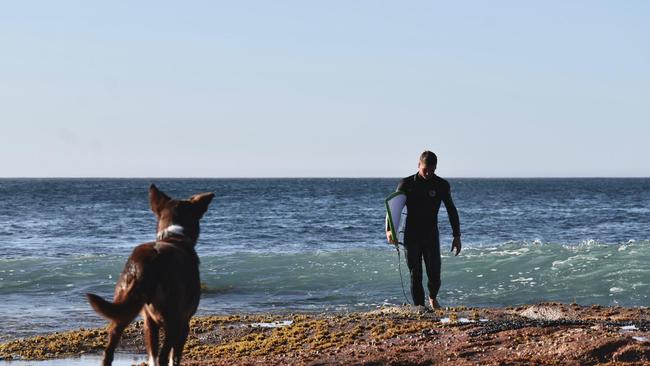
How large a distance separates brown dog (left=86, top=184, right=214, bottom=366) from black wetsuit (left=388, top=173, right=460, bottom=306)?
5.27 metres

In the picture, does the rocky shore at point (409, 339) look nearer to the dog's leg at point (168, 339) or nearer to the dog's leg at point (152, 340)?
the dog's leg at point (152, 340)

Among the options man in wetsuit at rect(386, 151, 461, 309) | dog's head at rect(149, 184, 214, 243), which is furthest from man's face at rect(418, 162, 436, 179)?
dog's head at rect(149, 184, 214, 243)

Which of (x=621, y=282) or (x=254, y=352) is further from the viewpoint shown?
(x=621, y=282)

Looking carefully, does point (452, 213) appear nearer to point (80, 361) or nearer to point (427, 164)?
point (427, 164)

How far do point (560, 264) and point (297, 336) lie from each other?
14653 millimetres

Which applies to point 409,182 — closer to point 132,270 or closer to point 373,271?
point 132,270

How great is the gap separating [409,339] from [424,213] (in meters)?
2.32

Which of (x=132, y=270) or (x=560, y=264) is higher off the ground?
(x=132, y=270)

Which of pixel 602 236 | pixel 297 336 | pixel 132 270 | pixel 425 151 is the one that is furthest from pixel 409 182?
pixel 602 236

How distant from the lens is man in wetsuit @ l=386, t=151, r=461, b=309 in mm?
11812

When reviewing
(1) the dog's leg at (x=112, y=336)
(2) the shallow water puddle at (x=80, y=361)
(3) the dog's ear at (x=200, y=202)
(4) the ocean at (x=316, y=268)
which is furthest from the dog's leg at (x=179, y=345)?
(4) the ocean at (x=316, y=268)

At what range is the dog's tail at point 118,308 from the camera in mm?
6086

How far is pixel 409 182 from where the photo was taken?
11875 millimetres

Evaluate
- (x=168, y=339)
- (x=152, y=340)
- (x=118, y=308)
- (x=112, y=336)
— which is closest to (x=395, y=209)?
(x=152, y=340)
